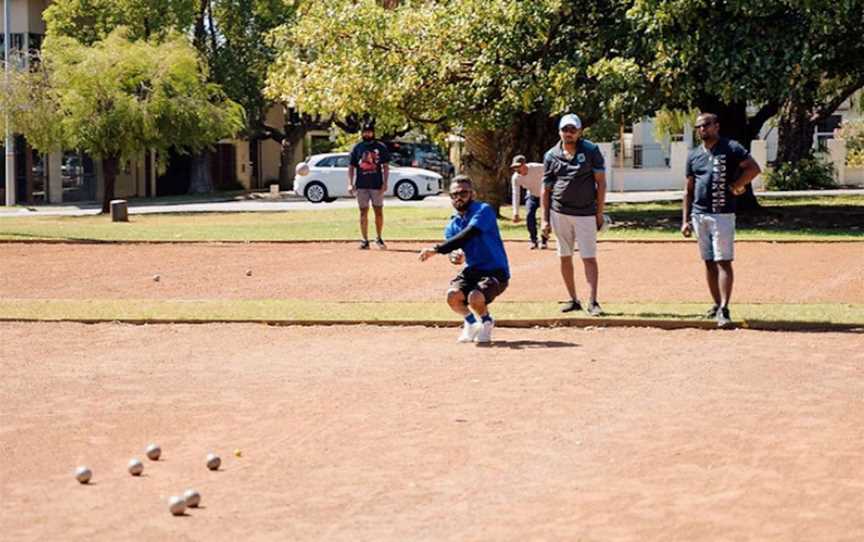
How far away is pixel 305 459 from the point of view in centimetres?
825

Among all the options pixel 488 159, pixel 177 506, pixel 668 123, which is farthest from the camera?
pixel 668 123

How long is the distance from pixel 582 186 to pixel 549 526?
25.5ft

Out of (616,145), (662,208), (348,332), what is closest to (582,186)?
(348,332)

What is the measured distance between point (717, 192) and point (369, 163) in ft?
30.8

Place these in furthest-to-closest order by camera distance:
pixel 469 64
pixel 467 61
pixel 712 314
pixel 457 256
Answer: pixel 469 64
pixel 467 61
pixel 712 314
pixel 457 256

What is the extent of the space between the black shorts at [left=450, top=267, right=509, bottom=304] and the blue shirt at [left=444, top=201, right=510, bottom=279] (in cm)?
4

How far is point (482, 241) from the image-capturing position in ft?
41.9

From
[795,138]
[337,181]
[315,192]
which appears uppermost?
[795,138]

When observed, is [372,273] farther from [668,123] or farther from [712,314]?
[668,123]

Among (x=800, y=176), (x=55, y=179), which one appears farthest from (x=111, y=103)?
(x=800, y=176)

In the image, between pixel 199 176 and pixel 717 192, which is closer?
pixel 717 192

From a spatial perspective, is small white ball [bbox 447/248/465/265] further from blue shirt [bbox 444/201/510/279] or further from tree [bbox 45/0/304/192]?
tree [bbox 45/0/304/192]

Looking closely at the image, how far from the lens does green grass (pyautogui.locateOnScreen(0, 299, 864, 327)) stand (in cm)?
1419

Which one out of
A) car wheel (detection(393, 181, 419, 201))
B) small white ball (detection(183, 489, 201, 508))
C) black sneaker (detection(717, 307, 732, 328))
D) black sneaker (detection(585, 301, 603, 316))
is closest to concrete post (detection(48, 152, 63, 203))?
car wheel (detection(393, 181, 419, 201))
